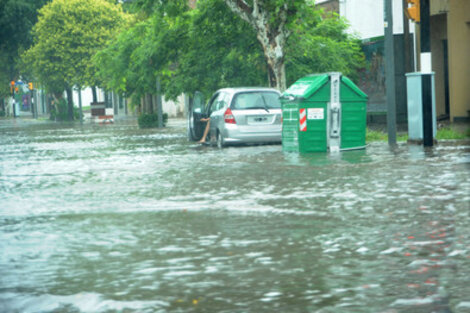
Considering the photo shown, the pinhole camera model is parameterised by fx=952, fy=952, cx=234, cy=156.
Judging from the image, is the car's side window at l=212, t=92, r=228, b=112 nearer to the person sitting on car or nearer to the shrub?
the person sitting on car

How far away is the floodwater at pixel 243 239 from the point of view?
5.87 metres

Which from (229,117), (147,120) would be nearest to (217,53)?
(229,117)

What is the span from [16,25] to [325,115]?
59.9 m

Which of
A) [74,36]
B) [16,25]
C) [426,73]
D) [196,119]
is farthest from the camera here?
[16,25]

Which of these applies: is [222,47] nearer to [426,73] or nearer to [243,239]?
[426,73]

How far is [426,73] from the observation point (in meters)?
18.5

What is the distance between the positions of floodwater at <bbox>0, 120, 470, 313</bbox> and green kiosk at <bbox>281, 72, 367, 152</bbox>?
335 centimetres

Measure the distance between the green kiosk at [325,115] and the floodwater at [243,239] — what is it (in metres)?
3.35

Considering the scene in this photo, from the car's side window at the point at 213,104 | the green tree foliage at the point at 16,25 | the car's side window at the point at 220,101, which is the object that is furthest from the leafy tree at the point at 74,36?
the car's side window at the point at 220,101

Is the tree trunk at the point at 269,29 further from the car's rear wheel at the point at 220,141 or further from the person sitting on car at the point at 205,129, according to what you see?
the car's rear wheel at the point at 220,141

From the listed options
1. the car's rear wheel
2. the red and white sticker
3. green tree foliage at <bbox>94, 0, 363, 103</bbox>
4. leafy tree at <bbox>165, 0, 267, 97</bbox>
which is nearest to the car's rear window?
the car's rear wheel

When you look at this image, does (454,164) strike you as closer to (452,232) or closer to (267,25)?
(452,232)

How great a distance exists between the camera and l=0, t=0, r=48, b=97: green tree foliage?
74.4 meters

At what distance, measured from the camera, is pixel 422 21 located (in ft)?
59.5
